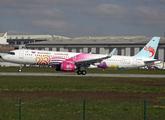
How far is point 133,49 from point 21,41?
103071 mm

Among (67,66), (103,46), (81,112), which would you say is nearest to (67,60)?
(67,66)

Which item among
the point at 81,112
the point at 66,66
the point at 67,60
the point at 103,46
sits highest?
the point at 103,46

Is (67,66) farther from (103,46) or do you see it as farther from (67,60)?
(103,46)

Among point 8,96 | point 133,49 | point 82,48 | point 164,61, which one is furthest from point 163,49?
point 8,96

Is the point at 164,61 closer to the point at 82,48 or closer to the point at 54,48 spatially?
the point at 82,48

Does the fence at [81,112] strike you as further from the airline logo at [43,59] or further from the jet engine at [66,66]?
the airline logo at [43,59]

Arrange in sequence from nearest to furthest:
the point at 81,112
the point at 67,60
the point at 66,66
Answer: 1. the point at 81,112
2. the point at 66,66
3. the point at 67,60

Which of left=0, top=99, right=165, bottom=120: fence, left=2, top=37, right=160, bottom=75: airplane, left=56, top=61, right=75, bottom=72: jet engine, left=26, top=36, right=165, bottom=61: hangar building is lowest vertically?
left=0, top=99, right=165, bottom=120: fence

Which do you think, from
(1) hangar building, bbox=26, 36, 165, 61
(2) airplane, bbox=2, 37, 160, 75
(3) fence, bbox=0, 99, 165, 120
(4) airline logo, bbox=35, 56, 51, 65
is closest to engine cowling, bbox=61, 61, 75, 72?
(2) airplane, bbox=2, 37, 160, 75

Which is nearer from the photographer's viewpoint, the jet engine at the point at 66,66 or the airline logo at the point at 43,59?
the jet engine at the point at 66,66

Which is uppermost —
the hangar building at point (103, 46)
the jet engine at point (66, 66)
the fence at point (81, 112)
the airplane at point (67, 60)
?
the hangar building at point (103, 46)

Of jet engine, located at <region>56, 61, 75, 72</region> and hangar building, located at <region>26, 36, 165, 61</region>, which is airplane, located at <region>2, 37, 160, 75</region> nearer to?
jet engine, located at <region>56, 61, 75, 72</region>

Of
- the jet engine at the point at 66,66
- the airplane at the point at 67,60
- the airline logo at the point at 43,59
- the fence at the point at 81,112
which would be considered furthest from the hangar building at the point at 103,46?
the fence at the point at 81,112

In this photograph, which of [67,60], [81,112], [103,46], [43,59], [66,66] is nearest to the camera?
[81,112]
